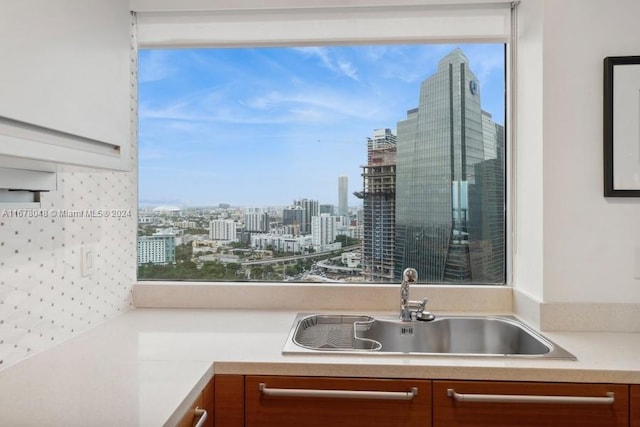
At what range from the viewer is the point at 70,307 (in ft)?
4.84

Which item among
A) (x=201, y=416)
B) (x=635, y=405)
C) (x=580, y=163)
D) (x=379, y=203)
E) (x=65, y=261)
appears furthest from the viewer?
(x=379, y=203)

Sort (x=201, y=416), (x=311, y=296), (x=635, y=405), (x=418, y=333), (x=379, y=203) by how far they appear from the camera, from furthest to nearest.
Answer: (x=379, y=203) < (x=311, y=296) < (x=418, y=333) < (x=635, y=405) < (x=201, y=416)

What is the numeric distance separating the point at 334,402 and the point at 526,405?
59cm

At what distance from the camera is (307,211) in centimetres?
204

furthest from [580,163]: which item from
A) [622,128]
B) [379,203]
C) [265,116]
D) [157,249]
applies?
[157,249]

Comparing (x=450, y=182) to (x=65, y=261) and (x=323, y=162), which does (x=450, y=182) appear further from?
(x=65, y=261)

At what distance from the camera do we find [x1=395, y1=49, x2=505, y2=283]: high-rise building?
1960 millimetres

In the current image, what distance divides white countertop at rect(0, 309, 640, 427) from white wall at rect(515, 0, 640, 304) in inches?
8.9

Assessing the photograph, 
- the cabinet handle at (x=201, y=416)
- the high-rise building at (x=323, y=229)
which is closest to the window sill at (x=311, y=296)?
the high-rise building at (x=323, y=229)

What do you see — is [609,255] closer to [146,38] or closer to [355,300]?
[355,300]

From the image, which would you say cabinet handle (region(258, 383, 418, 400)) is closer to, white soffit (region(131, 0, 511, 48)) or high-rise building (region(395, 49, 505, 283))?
high-rise building (region(395, 49, 505, 283))

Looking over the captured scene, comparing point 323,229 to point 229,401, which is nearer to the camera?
point 229,401

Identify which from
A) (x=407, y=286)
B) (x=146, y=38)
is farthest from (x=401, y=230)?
(x=146, y=38)

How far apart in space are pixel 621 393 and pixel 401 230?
106 cm
